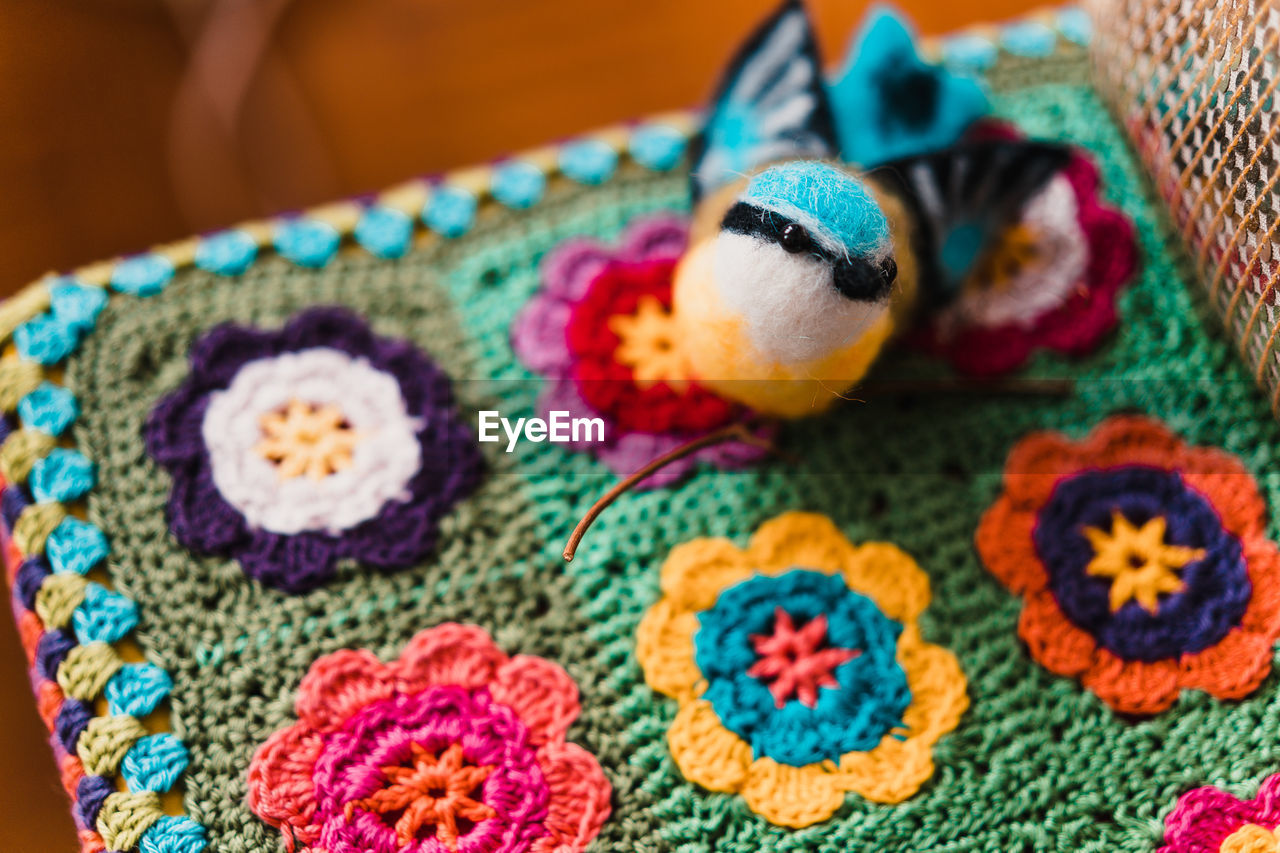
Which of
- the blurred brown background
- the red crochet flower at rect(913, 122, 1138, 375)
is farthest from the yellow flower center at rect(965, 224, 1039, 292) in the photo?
the blurred brown background

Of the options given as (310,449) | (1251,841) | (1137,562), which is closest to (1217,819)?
(1251,841)

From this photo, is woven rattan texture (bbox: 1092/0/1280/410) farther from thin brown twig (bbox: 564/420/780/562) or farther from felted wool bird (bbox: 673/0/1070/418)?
thin brown twig (bbox: 564/420/780/562)

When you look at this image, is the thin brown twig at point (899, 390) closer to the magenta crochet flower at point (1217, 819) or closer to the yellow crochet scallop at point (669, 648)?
the yellow crochet scallop at point (669, 648)

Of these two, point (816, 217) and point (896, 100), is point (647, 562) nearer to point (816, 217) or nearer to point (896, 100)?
point (816, 217)

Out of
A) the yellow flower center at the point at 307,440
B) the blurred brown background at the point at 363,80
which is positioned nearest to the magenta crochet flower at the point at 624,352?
the yellow flower center at the point at 307,440

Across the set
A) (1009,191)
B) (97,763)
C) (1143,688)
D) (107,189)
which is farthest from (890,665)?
(107,189)

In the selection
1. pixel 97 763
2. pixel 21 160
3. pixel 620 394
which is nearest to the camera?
pixel 97 763

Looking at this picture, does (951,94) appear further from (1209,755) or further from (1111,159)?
(1209,755)
